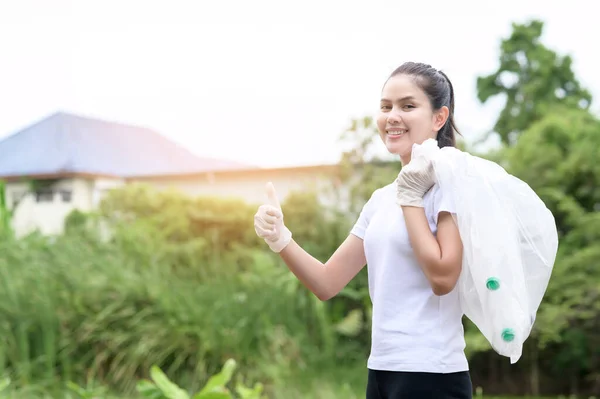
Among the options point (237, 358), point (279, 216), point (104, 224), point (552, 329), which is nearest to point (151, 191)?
point (104, 224)

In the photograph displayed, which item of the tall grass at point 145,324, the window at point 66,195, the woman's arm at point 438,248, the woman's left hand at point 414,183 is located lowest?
the tall grass at point 145,324

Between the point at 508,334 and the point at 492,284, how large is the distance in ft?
0.43

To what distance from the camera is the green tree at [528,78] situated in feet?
58.9

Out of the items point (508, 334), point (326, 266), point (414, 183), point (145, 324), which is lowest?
point (145, 324)

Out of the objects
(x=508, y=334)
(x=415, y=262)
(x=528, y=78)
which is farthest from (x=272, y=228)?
(x=528, y=78)

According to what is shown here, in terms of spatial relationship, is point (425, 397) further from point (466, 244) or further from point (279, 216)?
point (279, 216)

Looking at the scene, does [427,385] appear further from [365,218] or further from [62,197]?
[62,197]

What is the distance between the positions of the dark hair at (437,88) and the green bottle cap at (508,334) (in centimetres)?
54

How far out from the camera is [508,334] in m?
1.80

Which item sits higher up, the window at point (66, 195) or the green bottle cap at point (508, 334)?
the green bottle cap at point (508, 334)

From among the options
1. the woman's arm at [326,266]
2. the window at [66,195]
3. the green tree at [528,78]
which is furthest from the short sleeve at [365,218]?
the window at [66,195]

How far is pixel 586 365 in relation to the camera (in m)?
5.92

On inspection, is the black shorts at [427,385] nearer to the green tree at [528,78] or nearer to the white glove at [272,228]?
the white glove at [272,228]

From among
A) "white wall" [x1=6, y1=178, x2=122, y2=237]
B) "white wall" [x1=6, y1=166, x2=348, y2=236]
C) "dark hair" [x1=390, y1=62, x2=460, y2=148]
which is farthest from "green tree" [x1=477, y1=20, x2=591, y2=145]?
"dark hair" [x1=390, y1=62, x2=460, y2=148]
